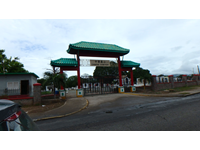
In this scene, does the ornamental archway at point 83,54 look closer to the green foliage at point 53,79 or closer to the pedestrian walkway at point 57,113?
the green foliage at point 53,79

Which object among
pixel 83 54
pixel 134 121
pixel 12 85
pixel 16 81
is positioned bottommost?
pixel 134 121

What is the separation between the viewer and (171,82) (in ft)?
57.5

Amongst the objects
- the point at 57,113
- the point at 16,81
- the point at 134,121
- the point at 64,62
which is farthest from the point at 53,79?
the point at 134,121

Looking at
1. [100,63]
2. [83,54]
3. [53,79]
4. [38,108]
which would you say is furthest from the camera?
[100,63]

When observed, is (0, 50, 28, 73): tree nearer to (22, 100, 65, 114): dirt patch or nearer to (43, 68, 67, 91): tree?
(43, 68, 67, 91): tree

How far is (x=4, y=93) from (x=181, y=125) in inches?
576

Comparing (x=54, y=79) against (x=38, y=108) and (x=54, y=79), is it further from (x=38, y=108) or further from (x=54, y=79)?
(x=38, y=108)

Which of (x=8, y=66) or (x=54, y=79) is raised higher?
(x=8, y=66)

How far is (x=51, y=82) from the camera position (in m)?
10.5

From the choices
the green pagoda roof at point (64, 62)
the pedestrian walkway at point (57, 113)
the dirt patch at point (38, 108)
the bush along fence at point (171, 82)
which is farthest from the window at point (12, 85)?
the bush along fence at point (171, 82)

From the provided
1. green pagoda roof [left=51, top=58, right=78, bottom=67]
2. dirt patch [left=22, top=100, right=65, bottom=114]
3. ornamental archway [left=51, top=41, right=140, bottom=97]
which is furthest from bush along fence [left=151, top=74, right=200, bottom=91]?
dirt patch [left=22, top=100, right=65, bottom=114]

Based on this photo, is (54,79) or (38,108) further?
(54,79)
